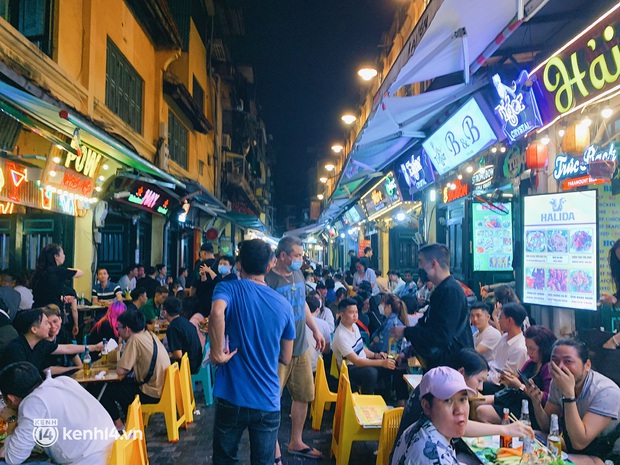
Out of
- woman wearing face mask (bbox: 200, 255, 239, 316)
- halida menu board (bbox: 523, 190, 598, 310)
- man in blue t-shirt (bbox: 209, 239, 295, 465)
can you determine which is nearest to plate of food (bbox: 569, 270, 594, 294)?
halida menu board (bbox: 523, 190, 598, 310)

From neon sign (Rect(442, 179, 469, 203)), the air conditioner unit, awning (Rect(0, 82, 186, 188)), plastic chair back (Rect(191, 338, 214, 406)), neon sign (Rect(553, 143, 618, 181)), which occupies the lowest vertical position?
plastic chair back (Rect(191, 338, 214, 406))

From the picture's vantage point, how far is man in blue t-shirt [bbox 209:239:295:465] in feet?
11.8

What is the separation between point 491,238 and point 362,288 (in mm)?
3632

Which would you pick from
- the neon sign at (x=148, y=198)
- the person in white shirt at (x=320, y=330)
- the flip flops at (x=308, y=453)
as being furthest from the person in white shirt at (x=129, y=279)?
the flip flops at (x=308, y=453)

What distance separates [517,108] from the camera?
6.60 m

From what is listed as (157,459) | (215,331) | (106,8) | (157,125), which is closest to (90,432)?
(215,331)

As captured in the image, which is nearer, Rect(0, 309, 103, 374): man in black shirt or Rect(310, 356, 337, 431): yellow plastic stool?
Rect(0, 309, 103, 374): man in black shirt

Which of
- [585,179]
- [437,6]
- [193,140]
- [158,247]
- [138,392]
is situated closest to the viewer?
[437,6]

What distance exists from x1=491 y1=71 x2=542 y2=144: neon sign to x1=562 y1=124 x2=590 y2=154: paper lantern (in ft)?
1.99

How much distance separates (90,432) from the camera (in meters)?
3.45

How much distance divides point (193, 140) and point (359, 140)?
12302 mm

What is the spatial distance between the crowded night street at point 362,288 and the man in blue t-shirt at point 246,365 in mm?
→ 16

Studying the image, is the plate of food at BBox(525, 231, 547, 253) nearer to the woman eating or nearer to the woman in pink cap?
the woman eating

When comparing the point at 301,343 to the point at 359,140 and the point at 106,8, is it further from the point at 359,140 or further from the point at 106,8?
the point at 106,8
